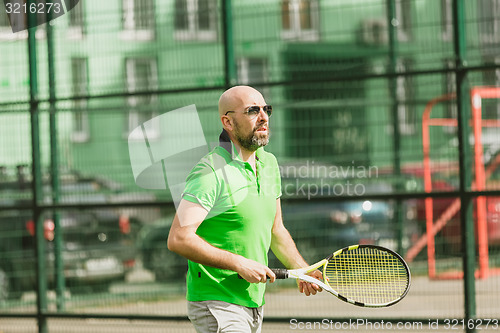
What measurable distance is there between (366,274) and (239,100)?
1355mm

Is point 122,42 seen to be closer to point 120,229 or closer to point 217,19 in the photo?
point 217,19

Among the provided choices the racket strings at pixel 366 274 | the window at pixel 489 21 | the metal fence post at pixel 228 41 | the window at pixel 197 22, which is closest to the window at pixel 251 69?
the metal fence post at pixel 228 41

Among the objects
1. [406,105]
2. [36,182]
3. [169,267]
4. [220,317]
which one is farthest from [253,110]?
[406,105]

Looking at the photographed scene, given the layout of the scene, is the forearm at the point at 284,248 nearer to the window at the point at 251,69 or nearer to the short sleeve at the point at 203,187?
the short sleeve at the point at 203,187

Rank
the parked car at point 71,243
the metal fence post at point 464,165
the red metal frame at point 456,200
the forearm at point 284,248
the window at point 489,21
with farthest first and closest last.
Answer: the red metal frame at point 456,200 → the parked car at point 71,243 → the window at point 489,21 → the metal fence post at point 464,165 → the forearm at point 284,248

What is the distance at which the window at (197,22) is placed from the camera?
8.07 metres

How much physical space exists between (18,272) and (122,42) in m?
2.78

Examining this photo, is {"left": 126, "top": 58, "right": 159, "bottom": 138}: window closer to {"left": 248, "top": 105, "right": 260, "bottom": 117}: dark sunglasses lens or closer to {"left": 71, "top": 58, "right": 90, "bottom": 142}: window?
{"left": 71, "top": 58, "right": 90, "bottom": 142}: window

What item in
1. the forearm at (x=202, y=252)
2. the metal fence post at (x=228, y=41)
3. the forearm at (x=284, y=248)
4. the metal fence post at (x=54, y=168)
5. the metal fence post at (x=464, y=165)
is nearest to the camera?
the forearm at (x=202, y=252)

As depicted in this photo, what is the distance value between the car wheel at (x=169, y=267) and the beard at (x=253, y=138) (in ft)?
15.5

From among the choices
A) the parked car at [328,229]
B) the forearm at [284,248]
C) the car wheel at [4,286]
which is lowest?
the car wheel at [4,286]

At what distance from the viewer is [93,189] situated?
27.2 feet

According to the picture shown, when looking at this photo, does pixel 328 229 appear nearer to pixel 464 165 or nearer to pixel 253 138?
pixel 464 165

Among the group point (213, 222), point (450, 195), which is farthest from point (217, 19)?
point (213, 222)
